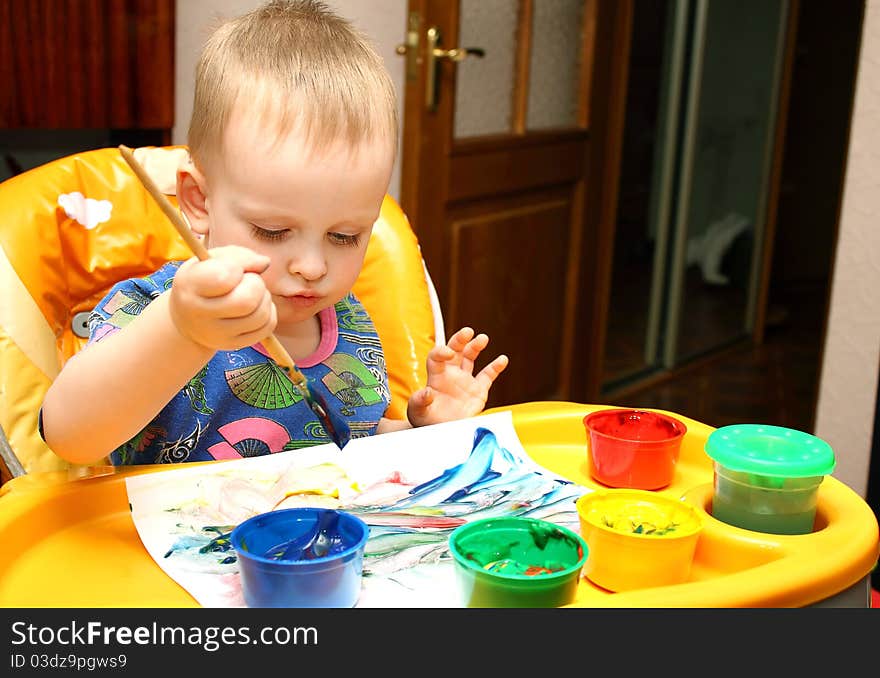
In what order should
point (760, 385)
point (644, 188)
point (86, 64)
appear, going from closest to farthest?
point (86, 64), point (760, 385), point (644, 188)

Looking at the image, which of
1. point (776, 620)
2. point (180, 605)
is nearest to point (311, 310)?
point (180, 605)

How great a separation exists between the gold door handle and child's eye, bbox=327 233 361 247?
4.33 ft

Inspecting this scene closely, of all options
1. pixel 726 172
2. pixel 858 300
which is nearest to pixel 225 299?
pixel 858 300

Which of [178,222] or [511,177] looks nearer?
[178,222]

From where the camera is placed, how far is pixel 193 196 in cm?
100

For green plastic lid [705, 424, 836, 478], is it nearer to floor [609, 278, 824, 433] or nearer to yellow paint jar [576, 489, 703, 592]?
yellow paint jar [576, 489, 703, 592]

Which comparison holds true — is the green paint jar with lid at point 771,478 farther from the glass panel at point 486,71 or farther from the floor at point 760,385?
the floor at point 760,385

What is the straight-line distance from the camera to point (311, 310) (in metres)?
0.97

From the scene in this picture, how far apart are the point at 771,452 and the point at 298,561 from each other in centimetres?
40

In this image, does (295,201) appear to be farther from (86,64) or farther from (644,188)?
(644,188)

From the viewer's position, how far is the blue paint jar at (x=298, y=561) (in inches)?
25.9

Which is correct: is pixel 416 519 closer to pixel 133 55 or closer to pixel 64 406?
pixel 64 406

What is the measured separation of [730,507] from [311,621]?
15.6 inches

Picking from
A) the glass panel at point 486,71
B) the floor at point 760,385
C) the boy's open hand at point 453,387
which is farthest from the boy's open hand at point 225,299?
the floor at point 760,385
